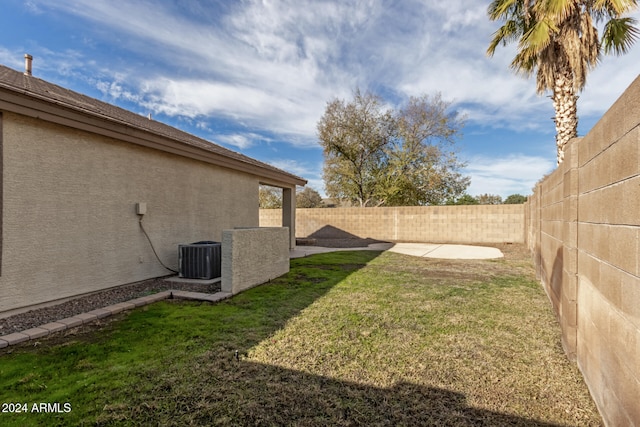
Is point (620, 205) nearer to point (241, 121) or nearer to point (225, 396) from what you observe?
point (225, 396)

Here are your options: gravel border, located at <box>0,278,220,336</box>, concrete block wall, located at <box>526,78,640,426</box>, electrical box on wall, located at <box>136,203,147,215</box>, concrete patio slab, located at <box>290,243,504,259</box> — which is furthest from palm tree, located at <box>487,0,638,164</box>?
electrical box on wall, located at <box>136,203,147,215</box>

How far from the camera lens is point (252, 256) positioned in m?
5.46

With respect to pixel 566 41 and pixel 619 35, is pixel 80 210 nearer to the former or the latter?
pixel 566 41

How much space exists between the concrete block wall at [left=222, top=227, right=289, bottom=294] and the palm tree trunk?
26.8 ft

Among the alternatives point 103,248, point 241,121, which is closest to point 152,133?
point 103,248

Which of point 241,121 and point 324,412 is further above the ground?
point 241,121

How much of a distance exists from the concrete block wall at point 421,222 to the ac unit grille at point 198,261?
38.6 feet

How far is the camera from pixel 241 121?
63.6 feet

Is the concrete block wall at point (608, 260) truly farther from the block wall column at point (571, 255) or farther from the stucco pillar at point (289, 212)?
the stucco pillar at point (289, 212)

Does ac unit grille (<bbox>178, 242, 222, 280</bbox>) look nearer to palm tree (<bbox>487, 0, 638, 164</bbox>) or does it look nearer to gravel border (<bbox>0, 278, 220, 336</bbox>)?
gravel border (<bbox>0, 278, 220, 336</bbox>)

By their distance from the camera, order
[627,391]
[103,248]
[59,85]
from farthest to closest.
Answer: [59,85] → [103,248] → [627,391]

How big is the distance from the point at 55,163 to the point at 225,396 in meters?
4.28

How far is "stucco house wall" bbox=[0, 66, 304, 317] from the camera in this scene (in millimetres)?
3797

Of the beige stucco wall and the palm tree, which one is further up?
the palm tree
